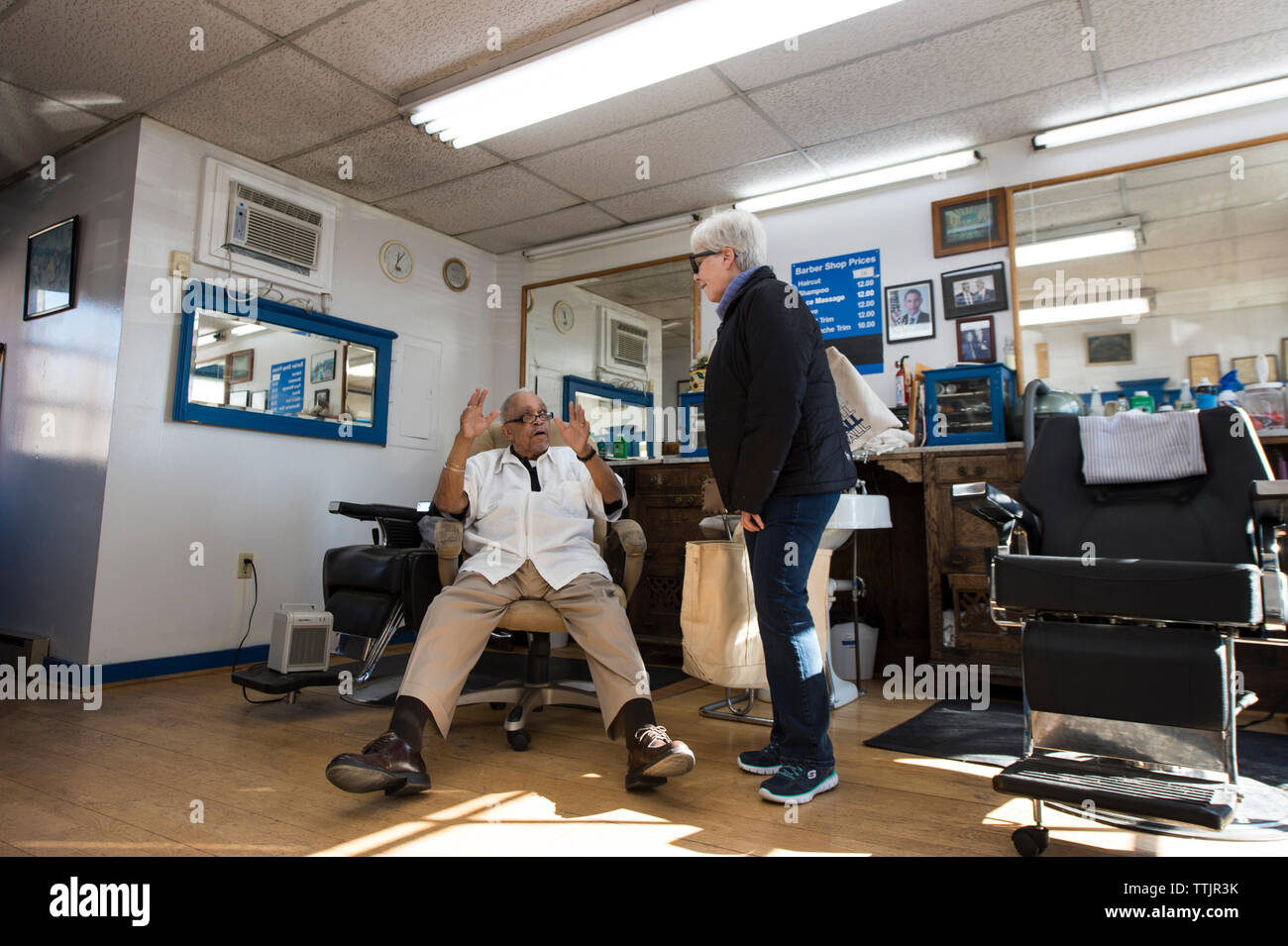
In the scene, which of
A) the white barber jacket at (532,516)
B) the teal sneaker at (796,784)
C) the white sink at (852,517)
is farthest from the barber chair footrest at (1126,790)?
the white barber jacket at (532,516)

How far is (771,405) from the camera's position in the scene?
1.97 meters

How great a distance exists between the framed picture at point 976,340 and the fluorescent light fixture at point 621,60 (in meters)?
1.66

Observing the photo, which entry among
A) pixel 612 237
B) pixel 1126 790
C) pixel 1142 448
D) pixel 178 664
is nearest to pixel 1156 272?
pixel 1142 448

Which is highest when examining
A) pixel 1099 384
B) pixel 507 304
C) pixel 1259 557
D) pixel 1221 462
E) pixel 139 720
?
pixel 507 304

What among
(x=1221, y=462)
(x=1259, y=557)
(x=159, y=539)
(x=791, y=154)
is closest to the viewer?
(x=1259, y=557)

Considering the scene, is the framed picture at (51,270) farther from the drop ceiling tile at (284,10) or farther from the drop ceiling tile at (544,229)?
the drop ceiling tile at (544,229)

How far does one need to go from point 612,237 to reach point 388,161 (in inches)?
59.1

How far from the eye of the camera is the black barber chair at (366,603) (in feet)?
8.71

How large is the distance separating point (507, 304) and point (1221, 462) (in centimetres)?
452

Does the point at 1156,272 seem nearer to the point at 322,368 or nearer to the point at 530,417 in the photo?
the point at 530,417

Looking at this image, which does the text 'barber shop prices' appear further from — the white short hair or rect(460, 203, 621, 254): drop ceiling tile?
the white short hair

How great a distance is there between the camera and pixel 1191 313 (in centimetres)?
343
